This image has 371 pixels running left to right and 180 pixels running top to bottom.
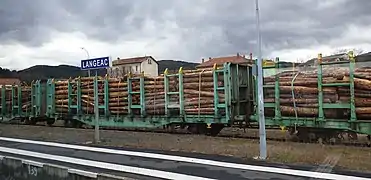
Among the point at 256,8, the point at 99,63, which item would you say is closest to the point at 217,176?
the point at 256,8

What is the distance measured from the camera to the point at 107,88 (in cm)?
1694

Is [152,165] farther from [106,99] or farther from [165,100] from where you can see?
[106,99]

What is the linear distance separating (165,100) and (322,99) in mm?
5959

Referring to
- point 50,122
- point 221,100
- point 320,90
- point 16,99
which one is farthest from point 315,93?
point 16,99

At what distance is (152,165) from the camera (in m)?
8.44

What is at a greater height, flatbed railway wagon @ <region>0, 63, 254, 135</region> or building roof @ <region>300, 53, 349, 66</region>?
building roof @ <region>300, 53, 349, 66</region>

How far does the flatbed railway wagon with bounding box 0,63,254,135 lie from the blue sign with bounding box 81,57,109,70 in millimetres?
790

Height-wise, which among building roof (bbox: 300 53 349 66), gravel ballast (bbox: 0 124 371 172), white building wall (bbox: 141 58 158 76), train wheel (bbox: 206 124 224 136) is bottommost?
gravel ballast (bbox: 0 124 371 172)

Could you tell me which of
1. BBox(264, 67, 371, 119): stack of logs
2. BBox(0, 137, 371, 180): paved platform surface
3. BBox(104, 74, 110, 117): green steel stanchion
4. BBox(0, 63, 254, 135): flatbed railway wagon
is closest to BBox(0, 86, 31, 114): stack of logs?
BBox(0, 63, 254, 135): flatbed railway wagon

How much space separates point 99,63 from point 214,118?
4.36 meters

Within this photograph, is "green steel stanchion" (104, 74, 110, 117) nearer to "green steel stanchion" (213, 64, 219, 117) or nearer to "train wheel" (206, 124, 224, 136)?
"train wheel" (206, 124, 224, 136)

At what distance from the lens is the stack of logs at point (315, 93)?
10.6 m

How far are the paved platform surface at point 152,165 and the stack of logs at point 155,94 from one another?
4.18 metres

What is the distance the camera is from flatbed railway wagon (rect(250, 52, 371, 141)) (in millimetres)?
10648
